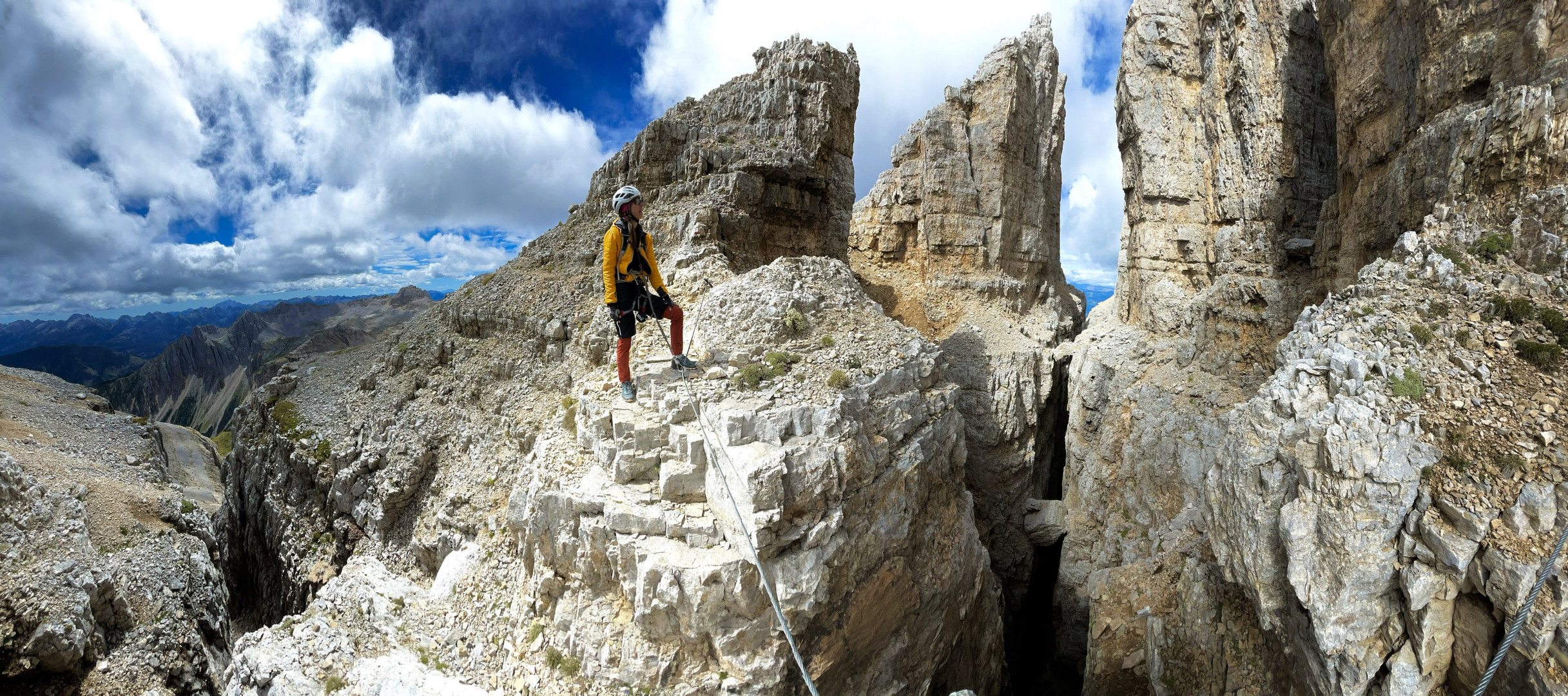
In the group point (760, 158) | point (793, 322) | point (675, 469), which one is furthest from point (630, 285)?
point (760, 158)

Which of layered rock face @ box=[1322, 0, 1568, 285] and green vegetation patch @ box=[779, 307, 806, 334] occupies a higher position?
layered rock face @ box=[1322, 0, 1568, 285]

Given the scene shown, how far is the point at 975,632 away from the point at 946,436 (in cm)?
519

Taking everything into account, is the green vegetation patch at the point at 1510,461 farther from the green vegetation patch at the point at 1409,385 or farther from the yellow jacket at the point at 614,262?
the yellow jacket at the point at 614,262

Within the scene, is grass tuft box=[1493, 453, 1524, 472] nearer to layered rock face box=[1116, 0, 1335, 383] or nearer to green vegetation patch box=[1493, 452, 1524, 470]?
green vegetation patch box=[1493, 452, 1524, 470]

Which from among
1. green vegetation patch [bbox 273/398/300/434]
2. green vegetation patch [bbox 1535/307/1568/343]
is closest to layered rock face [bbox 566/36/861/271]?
green vegetation patch [bbox 273/398/300/434]

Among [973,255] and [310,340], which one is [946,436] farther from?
[310,340]

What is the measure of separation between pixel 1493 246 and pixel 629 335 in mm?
13489

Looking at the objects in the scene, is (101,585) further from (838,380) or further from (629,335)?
(838,380)

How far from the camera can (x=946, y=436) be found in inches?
504

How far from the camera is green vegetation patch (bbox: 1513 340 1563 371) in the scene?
23.1 feet

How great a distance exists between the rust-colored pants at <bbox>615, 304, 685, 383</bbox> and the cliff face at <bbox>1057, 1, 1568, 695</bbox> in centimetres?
977

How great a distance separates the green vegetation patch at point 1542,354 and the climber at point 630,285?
11.8 meters

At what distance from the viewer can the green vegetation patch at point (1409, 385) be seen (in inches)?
300

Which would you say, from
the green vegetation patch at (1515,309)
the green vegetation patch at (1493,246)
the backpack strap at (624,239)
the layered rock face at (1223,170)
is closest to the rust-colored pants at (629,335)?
the backpack strap at (624,239)
